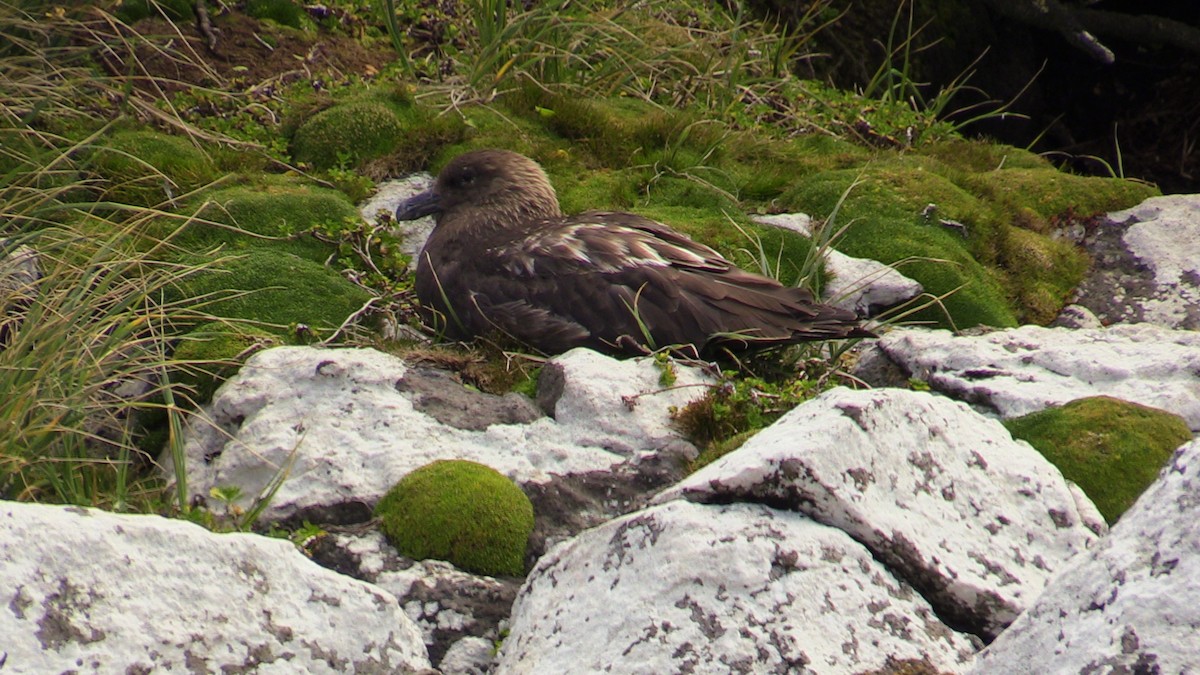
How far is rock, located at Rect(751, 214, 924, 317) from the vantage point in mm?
6191

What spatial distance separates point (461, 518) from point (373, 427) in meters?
0.72

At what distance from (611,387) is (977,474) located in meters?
1.53

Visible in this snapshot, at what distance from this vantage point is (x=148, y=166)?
6.28 meters

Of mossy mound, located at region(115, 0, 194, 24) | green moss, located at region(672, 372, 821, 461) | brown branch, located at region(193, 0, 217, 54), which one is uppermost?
mossy mound, located at region(115, 0, 194, 24)

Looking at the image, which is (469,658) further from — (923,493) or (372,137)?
(372,137)

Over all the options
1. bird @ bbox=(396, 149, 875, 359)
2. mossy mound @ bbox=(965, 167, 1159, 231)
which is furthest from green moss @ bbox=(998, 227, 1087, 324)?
bird @ bbox=(396, 149, 875, 359)

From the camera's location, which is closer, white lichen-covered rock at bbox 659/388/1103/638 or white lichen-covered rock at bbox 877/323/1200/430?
white lichen-covered rock at bbox 659/388/1103/638

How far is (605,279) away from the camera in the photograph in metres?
5.63

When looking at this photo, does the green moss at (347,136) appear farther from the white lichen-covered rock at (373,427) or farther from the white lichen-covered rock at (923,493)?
the white lichen-covered rock at (923,493)

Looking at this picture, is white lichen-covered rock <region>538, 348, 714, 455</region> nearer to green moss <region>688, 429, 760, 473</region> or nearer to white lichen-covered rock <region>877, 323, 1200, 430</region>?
green moss <region>688, 429, 760, 473</region>

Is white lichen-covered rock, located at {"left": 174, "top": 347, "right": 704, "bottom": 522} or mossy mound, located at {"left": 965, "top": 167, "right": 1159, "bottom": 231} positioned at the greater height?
white lichen-covered rock, located at {"left": 174, "top": 347, "right": 704, "bottom": 522}

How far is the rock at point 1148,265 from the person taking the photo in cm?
665

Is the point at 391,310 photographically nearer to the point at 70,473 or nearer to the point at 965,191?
the point at 70,473

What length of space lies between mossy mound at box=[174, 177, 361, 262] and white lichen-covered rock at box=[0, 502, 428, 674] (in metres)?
3.29
